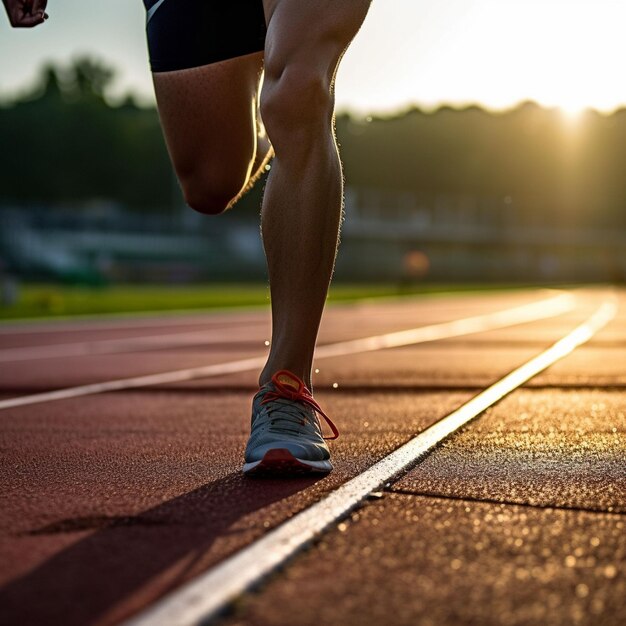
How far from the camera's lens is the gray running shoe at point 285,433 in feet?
9.44

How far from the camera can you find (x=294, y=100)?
3.37 meters

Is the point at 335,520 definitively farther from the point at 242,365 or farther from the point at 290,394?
the point at 242,365

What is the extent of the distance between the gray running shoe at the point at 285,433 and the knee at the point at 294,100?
71cm

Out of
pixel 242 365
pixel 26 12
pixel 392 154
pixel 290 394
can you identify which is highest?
pixel 392 154

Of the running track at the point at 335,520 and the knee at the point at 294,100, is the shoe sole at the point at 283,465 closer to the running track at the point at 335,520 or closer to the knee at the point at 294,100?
the running track at the point at 335,520

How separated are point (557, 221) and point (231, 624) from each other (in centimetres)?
14002

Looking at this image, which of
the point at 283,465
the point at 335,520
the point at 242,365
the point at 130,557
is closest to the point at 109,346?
the point at 242,365

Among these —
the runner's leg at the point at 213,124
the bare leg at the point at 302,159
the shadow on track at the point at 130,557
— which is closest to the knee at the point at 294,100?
the bare leg at the point at 302,159

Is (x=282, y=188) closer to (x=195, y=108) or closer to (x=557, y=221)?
Result: (x=195, y=108)

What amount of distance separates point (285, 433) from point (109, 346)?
7601mm

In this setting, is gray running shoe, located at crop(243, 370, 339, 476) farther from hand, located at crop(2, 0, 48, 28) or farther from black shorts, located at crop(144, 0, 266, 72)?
hand, located at crop(2, 0, 48, 28)

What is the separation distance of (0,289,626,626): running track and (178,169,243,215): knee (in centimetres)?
82

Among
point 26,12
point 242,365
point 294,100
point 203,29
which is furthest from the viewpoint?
point 242,365

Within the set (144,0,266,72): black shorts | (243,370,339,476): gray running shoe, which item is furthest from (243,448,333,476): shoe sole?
(144,0,266,72): black shorts
